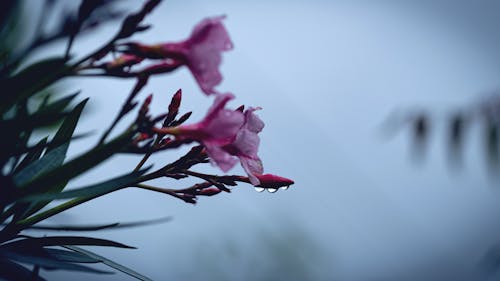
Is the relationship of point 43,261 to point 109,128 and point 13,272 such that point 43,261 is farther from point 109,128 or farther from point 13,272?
point 109,128

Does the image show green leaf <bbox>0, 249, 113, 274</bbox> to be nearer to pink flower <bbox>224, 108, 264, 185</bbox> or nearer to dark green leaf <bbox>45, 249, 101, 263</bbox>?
dark green leaf <bbox>45, 249, 101, 263</bbox>

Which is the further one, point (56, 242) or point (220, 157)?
point (56, 242)

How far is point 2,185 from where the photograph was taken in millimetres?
592

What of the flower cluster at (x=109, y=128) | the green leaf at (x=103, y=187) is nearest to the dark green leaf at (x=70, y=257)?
the flower cluster at (x=109, y=128)

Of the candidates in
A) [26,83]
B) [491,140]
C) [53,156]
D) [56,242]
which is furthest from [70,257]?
[491,140]

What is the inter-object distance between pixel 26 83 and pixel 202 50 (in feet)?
0.66

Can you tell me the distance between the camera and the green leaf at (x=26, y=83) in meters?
0.59

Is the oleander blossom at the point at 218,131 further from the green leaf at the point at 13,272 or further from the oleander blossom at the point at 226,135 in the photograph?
the green leaf at the point at 13,272

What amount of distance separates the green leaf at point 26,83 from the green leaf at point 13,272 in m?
0.19

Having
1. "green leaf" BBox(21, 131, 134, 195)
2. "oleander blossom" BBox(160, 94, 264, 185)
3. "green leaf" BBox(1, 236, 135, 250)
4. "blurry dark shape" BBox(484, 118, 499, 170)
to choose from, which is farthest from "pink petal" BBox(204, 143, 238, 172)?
"blurry dark shape" BBox(484, 118, 499, 170)

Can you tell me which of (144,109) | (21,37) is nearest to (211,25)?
(144,109)

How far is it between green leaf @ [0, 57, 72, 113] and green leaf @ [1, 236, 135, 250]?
0.62 ft

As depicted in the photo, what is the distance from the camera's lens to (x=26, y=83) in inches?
23.9

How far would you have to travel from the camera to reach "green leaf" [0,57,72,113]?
0.59 metres
